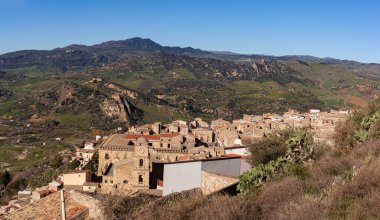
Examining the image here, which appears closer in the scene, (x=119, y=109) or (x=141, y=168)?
(x=141, y=168)

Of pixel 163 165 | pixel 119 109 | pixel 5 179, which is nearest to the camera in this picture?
pixel 163 165

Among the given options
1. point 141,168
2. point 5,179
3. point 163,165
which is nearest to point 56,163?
point 5,179

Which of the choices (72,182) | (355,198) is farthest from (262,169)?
(72,182)

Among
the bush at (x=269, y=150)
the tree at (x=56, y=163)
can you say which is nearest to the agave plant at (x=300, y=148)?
the bush at (x=269, y=150)

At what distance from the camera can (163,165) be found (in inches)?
1121

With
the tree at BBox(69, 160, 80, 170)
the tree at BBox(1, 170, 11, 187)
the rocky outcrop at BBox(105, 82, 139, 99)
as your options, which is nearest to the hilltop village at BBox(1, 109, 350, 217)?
the tree at BBox(69, 160, 80, 170)

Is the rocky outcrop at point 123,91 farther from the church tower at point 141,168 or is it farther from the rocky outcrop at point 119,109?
the church tower at point 141,168

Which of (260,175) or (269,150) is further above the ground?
(260,175)

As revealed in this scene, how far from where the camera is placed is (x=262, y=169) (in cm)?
1538

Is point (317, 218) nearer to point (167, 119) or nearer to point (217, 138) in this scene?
point (217, 138)

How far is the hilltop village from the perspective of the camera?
795 inches

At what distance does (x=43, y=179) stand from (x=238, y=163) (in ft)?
120

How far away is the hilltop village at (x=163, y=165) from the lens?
66.3 feet

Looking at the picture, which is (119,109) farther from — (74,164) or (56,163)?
(74,164)
